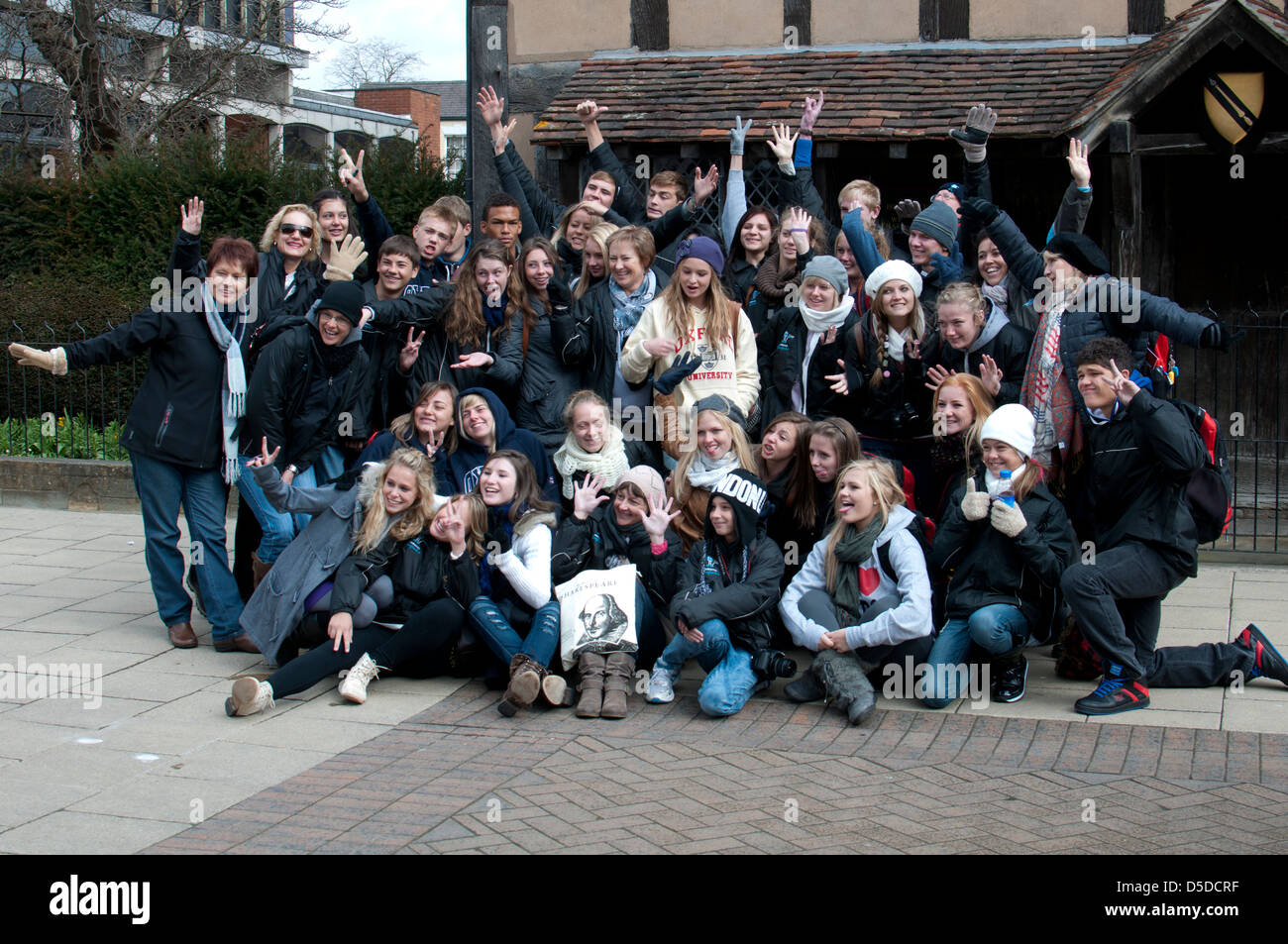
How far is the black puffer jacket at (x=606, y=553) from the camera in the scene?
6.60 metres

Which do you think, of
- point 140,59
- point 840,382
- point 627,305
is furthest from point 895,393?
point 140,59

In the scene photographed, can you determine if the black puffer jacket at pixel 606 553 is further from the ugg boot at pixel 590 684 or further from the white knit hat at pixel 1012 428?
the white knit hat at pixel 1012 428

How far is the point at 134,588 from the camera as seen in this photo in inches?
338

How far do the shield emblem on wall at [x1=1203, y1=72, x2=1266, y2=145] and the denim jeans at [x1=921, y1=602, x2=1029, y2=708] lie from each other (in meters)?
5.69

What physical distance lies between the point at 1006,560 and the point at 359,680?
2977mm

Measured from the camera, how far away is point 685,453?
6805 millimetres

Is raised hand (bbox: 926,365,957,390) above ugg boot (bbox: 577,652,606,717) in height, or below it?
above

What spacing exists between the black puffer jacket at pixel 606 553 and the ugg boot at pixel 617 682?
0.42 m

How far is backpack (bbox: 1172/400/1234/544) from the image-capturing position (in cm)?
616

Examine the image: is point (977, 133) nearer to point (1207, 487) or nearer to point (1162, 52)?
point (1207, 487)

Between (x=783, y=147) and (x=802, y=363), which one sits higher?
(x=783, y=147)

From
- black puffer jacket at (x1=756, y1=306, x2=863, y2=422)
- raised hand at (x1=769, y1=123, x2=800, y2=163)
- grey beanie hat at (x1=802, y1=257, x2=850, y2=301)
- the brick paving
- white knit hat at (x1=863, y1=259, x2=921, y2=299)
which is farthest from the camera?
raised hand at (x1=769, y1=123, x2=800, y2=163)

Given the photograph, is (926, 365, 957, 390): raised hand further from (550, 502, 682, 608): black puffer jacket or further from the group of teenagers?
(550, 502, 682, 608): black puffer jacket

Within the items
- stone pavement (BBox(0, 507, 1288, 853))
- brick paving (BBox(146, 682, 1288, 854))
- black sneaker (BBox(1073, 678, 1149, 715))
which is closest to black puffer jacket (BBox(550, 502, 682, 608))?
stone pavement (BBox(0, 507, 1288, 853))
